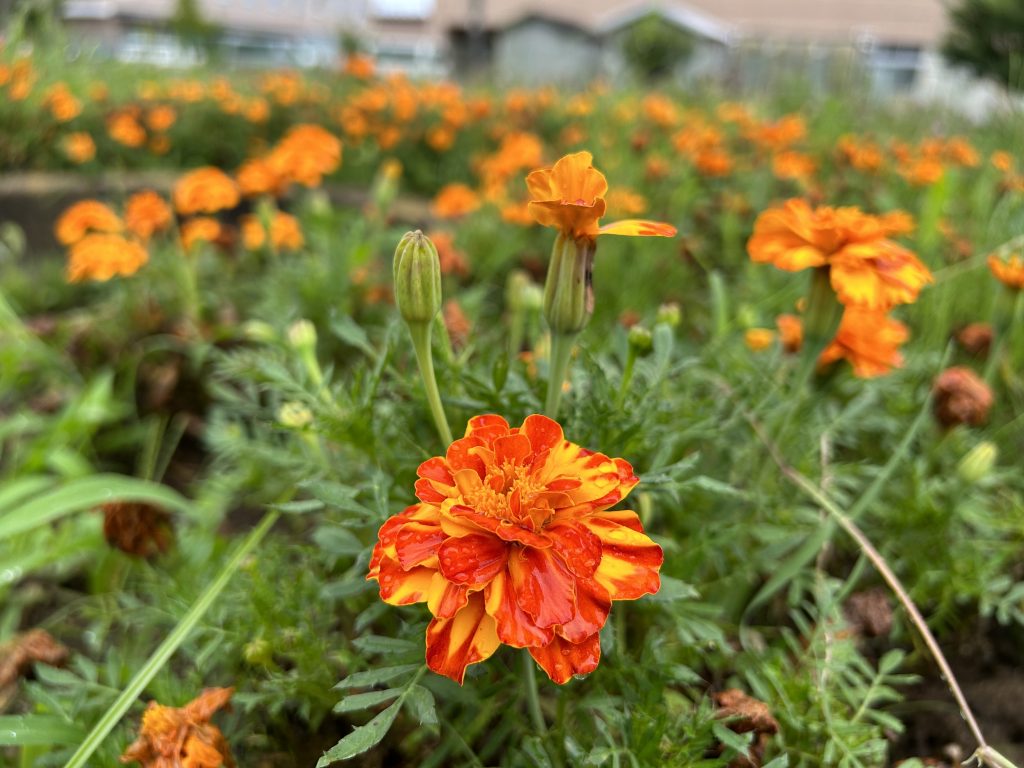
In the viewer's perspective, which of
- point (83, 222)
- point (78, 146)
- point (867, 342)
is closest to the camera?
point (867, 342)

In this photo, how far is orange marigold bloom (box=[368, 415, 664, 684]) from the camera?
0.42 m

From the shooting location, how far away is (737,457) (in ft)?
2.73

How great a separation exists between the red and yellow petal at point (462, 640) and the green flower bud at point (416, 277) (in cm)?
23

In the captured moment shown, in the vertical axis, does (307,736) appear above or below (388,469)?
below

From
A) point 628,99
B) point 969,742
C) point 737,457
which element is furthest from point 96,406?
point 628,99

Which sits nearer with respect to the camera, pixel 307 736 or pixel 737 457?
pixel 307 736

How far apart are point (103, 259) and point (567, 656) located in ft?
4.63

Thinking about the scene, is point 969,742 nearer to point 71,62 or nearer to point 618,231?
point 618,231

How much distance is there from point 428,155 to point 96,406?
8.13ft

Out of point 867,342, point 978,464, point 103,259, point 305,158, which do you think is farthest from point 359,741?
point 305,158

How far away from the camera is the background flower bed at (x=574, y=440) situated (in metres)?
0.63

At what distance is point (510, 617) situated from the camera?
414 mm

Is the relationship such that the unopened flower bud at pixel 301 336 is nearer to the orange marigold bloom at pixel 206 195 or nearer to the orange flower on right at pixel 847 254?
the orange flower on right at pixel 847 254

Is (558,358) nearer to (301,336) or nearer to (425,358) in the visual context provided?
(425,358)
